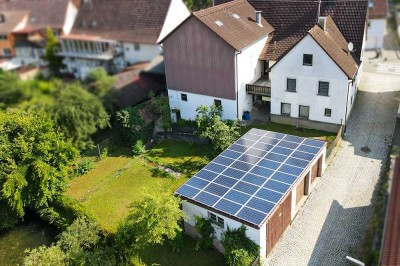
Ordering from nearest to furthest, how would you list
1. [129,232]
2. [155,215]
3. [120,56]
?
[155,215] < [129,232] < [120,56]

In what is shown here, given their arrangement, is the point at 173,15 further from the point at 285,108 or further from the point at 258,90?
the point at 285,108

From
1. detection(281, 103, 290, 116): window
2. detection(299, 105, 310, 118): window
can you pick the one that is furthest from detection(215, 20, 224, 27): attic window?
detection(299, 105, 310, 118): window

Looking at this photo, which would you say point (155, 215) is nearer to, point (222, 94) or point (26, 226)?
point (26, 226)

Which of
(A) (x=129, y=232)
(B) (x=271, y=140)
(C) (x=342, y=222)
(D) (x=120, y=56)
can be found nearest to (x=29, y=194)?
(A) (x=129, y=232)

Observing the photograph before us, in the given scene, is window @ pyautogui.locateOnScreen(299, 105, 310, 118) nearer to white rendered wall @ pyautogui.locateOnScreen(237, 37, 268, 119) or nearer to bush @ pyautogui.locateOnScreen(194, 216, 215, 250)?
white rendered wall @ pyautogui.locateOnScreen(237, 37, 268, 119)

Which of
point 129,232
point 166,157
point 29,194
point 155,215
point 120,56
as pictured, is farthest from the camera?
point 120,56

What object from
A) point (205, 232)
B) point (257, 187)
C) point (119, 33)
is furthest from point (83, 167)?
point (119, 33)

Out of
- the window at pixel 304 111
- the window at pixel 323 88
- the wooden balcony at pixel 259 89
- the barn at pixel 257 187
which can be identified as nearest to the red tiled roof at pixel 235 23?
the wooden balcony at pixel 259 89
